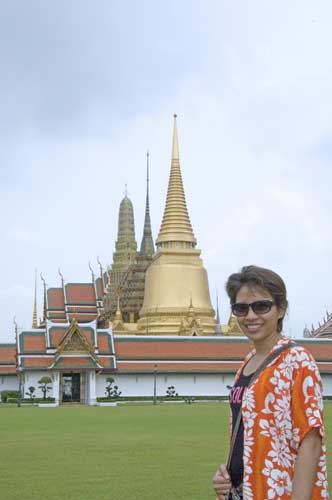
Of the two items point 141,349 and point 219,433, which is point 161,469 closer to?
point 219,433

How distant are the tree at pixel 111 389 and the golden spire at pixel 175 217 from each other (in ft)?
44.2

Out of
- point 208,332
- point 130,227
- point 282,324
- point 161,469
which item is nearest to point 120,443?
point 161,469

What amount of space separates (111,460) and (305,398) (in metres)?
8.78

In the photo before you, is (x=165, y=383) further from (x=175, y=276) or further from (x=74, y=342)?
(x=175, y=276)

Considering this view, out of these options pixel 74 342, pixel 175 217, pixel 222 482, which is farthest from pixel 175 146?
pixel 222 482

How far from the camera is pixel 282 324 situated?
365cm

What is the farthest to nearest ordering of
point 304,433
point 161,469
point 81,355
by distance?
point 81,355 → point 161,469 → point 304,433

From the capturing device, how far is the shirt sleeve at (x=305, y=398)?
3.17m

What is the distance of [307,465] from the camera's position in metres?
3.12

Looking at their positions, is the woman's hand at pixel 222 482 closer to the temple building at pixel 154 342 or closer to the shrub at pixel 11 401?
the temple building at pixel 154 342

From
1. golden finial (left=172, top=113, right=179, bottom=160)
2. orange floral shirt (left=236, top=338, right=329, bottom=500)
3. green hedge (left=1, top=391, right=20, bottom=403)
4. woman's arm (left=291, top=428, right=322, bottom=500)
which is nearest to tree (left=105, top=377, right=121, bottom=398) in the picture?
green hedge (left=1, top=391, right=20, bottom=403)

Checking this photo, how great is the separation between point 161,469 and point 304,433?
7.59 m

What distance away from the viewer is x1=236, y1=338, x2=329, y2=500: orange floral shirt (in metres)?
3.19

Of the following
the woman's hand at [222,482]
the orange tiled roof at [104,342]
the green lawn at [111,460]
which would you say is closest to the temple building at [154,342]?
the orange tiled roof at [104,342]
